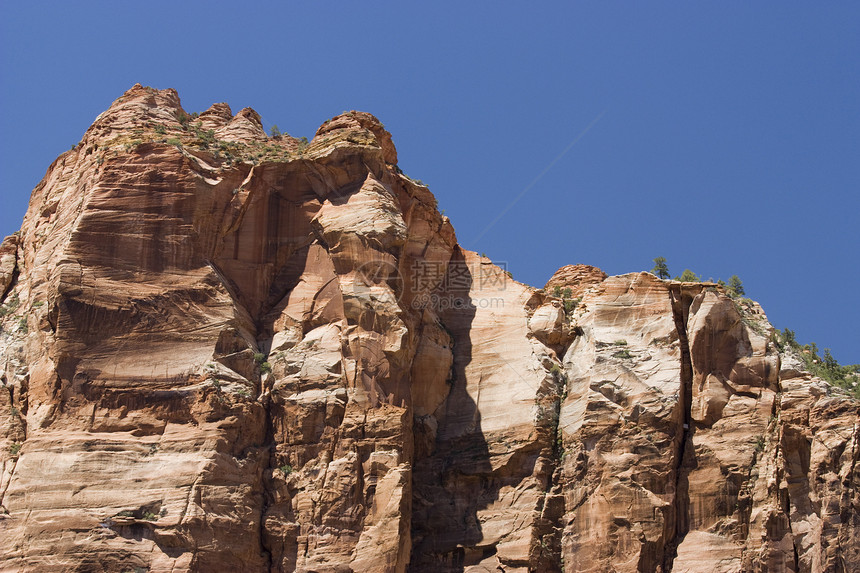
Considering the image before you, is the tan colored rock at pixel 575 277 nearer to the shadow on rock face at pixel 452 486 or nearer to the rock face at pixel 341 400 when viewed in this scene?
the rock face at pixel 341 400

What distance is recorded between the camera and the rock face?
50844mm

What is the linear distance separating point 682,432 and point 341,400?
1384cm

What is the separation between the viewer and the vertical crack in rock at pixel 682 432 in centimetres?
5369

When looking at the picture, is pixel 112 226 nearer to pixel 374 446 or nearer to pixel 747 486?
pixel 374 446

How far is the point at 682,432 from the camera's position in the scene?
183ft

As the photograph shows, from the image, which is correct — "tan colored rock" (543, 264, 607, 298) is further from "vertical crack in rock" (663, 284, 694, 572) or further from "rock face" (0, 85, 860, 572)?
"vertical crack in rock" (663, 284, 694, 572)

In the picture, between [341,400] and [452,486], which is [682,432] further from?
[341,400]

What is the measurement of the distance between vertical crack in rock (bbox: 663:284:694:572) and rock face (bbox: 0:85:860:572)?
0.10 metres

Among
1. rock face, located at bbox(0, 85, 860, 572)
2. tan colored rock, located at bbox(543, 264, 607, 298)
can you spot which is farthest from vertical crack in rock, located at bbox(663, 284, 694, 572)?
tan colored rock, located at bbox(543, 264, 607, 298)

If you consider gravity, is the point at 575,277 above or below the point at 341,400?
above

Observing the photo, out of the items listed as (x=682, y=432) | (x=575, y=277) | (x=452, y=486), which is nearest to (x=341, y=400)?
(x=452, y=486)

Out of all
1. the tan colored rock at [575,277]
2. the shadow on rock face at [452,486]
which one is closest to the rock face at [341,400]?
the shadow on rock face at [452,486]

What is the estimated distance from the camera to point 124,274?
54.3 meters

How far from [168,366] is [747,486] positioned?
22.8 meters
